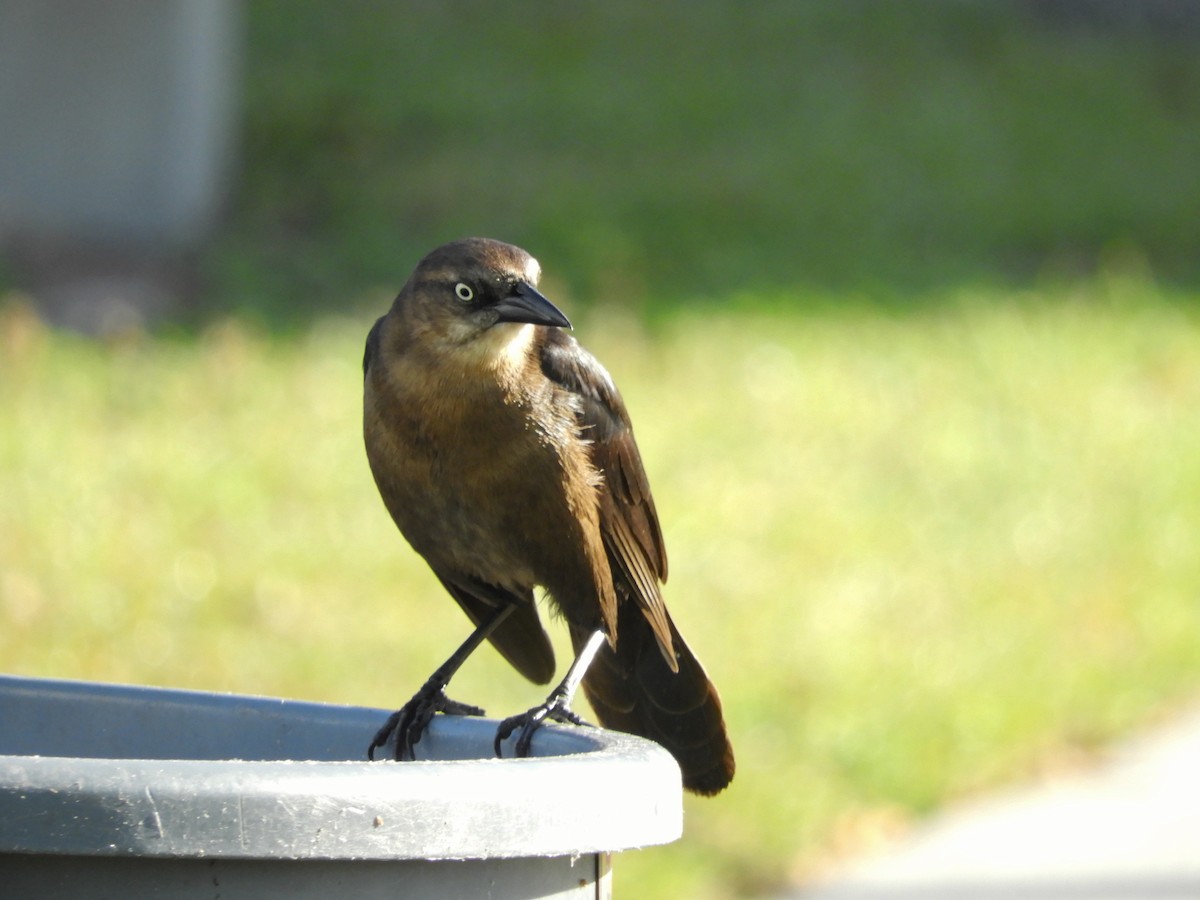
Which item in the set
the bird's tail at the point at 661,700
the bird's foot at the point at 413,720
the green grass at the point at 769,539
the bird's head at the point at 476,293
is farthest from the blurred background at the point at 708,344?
the bird's head at the point at 476,293

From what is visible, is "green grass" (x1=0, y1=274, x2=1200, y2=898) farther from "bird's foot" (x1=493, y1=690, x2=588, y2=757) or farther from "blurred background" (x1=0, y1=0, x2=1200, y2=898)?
"bird's foot" (x1=493, y1=690, x2=588, y2=757)

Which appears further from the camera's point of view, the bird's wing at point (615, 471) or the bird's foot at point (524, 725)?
the bird's wing at point (615, 471)

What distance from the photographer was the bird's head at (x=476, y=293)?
3359 mm

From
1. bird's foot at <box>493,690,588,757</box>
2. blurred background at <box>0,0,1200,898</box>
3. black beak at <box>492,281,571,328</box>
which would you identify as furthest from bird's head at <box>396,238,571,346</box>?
blurred background at <box>0,0,1200,898</box>

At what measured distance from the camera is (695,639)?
692cm

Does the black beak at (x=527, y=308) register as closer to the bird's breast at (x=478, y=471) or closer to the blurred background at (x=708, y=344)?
the bird's breast at (x=478, y=471)

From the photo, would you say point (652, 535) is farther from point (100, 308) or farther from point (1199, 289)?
point (1199, 289)

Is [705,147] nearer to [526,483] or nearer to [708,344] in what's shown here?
[708,344]

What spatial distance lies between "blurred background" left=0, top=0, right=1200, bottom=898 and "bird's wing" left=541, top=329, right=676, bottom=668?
217 cm

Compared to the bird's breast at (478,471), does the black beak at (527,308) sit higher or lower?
higher

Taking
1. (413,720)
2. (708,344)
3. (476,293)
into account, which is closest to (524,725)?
(413,720)

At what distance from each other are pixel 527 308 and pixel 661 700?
0.83m

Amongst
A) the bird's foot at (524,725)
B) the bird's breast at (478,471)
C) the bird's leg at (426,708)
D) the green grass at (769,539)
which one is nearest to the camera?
the bird's foot at (524,725)

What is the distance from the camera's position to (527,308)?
3350mm
